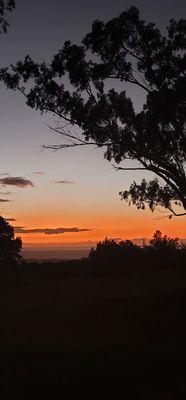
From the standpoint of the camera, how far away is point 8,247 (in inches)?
1262

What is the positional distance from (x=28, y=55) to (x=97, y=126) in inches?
142

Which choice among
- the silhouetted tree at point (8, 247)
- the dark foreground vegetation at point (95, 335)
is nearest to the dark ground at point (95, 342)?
the dark foreground vegetation at point (95, 335)

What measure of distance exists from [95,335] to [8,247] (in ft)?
57.9

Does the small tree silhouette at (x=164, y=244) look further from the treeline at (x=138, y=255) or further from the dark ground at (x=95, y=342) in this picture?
the dark ground at (x=95, y=342)

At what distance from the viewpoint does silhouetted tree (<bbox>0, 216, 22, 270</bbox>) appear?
104 feet

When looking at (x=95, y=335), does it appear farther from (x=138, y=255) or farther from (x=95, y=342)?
(x=138, y=255)

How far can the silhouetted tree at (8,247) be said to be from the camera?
1247 inches

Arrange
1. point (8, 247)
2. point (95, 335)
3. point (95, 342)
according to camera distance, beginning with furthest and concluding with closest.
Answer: point (8, 247)
point (95, 335)
point (95, 342)

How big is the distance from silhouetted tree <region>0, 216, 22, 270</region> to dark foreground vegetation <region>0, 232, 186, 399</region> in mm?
656

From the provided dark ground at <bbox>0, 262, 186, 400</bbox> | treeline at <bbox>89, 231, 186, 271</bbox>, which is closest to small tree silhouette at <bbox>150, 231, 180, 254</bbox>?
treeline at <bbox>89, 231, 186, 271</bbox>

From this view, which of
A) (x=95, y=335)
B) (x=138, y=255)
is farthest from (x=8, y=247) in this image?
(x=95, y=335)

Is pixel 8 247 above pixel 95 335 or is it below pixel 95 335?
above

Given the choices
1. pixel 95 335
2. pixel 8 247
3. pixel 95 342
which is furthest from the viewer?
pixel 8 247

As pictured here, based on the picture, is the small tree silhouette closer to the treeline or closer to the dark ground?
the treeline
